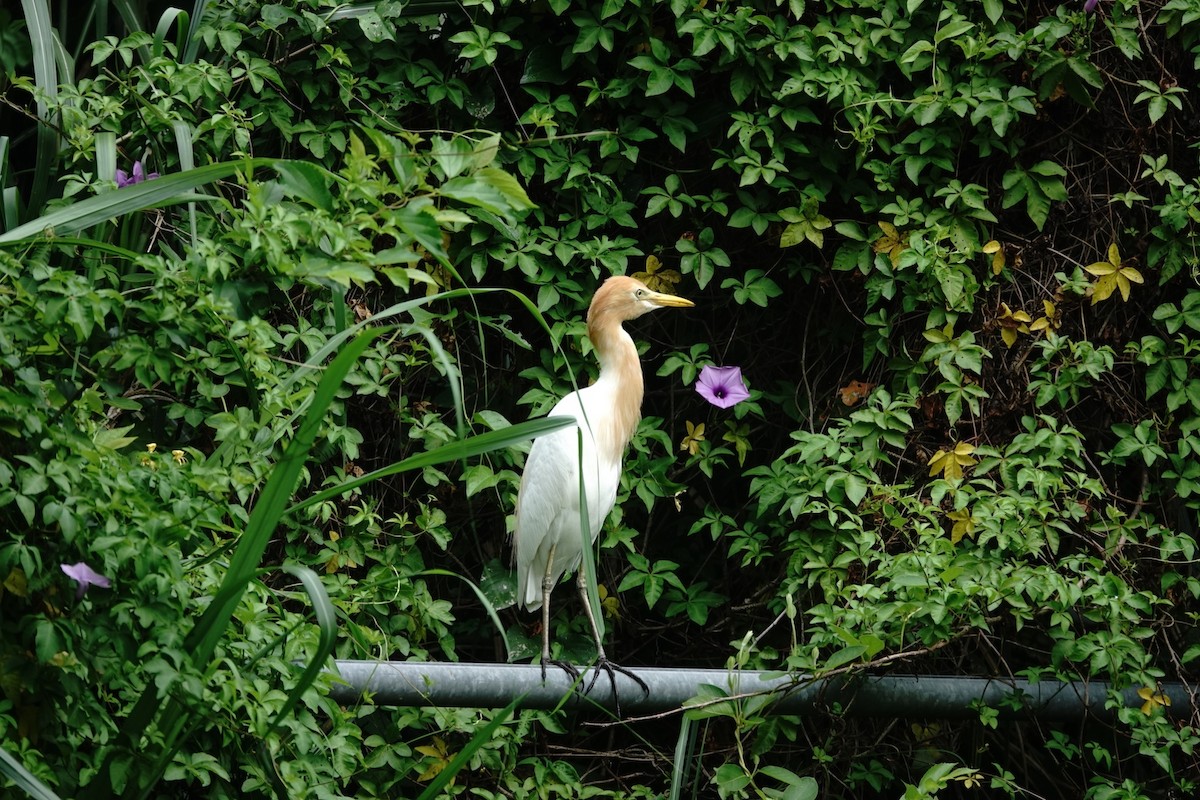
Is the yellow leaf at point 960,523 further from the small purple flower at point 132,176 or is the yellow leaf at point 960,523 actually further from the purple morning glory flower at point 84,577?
the small purple flower at point 132,176

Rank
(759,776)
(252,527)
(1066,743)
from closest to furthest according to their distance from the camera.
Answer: (252,527), (1066,743), (759,776)

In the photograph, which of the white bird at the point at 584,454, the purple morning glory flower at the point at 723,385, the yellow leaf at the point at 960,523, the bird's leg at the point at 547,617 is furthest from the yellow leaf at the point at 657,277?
the yellow leaf at the point at 960,523

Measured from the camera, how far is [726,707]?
196 cm

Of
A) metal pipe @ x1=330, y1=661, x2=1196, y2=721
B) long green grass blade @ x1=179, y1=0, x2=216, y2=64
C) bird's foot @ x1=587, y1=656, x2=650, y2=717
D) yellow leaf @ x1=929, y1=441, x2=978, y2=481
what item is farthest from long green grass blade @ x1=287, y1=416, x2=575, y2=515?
long green grass blade @ x1=179, y1=0, x2=216, y2=64

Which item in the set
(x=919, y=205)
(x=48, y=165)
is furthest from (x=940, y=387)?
(x=48, y=165)

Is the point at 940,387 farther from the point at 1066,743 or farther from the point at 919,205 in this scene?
the point at 1066,743

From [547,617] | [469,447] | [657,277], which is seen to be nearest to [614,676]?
[547,617]

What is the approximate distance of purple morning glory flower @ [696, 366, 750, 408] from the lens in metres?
2.60

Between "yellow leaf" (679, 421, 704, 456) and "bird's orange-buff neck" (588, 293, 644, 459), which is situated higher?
"bird's orange-buff neck" (588, 293, 644, 459)

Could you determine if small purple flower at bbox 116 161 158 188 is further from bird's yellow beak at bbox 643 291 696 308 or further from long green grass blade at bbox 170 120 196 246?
bird's yellow beak at bbox 643 291 696 308

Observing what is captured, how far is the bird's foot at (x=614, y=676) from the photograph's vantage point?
1995 millimetres

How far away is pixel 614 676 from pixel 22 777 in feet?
4.04

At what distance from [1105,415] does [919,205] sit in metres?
0.61

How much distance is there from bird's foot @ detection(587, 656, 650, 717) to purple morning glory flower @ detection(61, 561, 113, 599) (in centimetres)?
89
